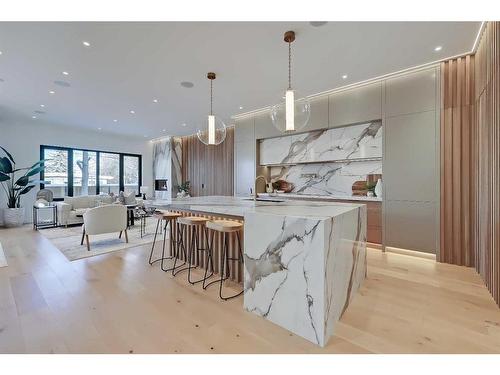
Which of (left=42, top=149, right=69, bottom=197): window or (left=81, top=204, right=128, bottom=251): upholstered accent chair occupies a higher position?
(left=42, top=149, right=69, bottom=197): window

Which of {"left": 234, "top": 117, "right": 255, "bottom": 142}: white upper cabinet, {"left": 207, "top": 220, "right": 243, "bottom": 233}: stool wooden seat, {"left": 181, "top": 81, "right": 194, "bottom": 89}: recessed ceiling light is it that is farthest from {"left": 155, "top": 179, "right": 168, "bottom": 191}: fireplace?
{"left": 207, "top": 220, "right": 243, "bottom": 233}: stool wooden seat

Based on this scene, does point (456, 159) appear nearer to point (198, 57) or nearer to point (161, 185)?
point (198, 57)

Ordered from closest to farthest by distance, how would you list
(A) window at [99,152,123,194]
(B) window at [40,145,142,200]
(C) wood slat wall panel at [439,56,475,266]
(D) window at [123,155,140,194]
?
(C) wood slat wall panel at [439,56,475,266] < (B) window at [40,145,142,200] < (A) window at [99,152,123,194] < (D) window at [123,155,140,194]

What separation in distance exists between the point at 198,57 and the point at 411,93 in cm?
341

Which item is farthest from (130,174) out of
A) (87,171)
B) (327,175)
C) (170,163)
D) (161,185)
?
(327,175)

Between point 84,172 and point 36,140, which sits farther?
point 84,172

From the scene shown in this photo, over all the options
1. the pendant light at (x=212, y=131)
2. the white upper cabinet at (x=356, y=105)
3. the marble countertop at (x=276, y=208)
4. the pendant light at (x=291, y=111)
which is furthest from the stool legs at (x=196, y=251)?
the white upper cabinet at (x=356, y=105)

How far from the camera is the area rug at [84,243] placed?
4.15 m

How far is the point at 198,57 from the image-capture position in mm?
3473

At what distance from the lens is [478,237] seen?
3.18 metres

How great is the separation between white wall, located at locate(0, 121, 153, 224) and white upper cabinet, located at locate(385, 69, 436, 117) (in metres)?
9.08

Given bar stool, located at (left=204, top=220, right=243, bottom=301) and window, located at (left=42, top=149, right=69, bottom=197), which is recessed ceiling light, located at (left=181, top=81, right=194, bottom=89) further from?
window, located at (left=42, top=149, right=69, bottom=197)

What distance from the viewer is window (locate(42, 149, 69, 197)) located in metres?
7.84
